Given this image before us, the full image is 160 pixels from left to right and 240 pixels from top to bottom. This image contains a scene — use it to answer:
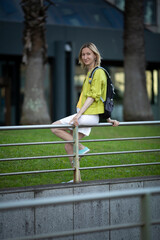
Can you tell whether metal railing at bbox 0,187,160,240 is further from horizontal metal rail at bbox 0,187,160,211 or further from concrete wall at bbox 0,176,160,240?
concrete wall at bbox 0,176,160,240

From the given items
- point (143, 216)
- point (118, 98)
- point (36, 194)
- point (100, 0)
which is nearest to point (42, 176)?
point (36, 194)

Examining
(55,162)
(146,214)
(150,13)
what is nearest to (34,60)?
(55,162)

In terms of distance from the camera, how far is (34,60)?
1284cm

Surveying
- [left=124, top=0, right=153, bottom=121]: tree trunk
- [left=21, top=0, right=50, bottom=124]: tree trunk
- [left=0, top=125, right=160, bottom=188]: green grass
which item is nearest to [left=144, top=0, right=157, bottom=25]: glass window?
[left=124, top=0, right=153, bottom=121]: tree trunk

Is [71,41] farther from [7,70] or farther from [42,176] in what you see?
[42,176]

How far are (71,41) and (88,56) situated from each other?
43.8 ft

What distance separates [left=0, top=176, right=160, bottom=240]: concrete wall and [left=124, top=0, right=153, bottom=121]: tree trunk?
930 centimetres

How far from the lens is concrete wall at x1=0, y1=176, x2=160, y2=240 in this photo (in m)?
4.56

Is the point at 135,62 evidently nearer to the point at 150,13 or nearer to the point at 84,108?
the point at 84,108

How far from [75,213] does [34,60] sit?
28.8ft

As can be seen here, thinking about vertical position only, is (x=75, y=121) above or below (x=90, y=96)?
below

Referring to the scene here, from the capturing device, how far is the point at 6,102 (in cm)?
1883

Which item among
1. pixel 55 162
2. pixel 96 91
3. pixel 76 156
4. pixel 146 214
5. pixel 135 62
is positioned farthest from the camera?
pixel 135 62

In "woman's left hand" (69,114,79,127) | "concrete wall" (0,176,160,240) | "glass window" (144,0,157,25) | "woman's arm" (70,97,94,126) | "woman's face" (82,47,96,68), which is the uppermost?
"glass window" (144,0,157,25)
